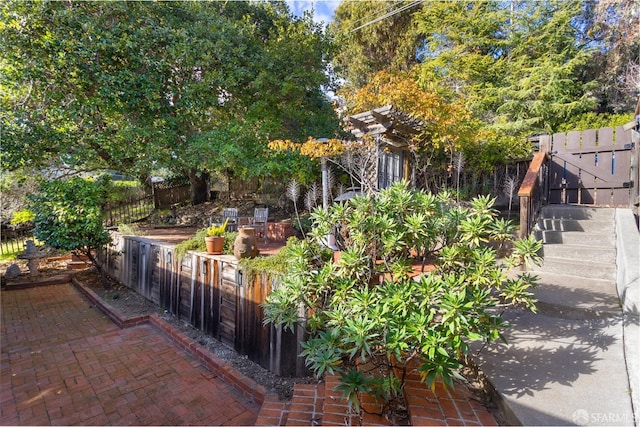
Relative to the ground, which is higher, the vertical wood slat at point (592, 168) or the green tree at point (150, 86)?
the green tree at point (150, 86)

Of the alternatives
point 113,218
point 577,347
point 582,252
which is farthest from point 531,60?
point 113,218

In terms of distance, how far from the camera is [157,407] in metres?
2.84

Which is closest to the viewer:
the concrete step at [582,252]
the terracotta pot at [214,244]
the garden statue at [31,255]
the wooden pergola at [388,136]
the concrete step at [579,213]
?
the concrete step at [582,252]

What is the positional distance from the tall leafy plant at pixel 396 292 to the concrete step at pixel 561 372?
318 mm

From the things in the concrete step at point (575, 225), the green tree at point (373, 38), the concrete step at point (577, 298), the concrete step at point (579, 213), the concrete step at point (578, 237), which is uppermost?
the green tree at point (373, 38)

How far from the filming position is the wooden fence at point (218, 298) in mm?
3211

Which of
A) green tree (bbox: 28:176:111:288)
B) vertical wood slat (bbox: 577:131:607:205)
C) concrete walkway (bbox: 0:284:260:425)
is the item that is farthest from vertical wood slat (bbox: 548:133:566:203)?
green tree (bbox: 28:176:111:288)

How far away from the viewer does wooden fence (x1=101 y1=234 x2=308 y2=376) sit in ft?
10.5

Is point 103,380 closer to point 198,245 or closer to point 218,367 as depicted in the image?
point 218,367

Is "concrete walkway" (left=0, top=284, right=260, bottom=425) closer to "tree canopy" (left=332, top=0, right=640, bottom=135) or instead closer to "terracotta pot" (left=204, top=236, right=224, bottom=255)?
"terracotta pot" (left=204, top=236, right=224, bottom=255)

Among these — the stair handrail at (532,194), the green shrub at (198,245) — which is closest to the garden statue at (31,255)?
the green shrub at (198,245)

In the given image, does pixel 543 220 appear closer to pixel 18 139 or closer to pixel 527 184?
pixel 527 184

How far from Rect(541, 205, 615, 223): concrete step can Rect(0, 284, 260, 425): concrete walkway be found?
500 cm

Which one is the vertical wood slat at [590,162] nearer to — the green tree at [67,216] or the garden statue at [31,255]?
the green tree at [67,216]
